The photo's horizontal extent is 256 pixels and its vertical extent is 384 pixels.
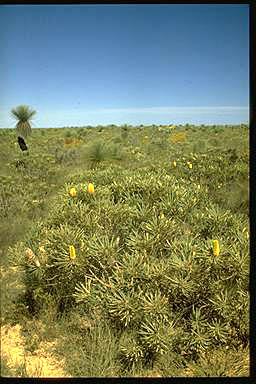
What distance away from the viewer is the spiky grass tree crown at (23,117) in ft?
43.8

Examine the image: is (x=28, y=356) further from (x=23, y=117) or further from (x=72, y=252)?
(x=23, y=117)

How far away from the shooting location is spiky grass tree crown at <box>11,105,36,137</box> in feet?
43.8

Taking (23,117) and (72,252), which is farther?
(23,117)

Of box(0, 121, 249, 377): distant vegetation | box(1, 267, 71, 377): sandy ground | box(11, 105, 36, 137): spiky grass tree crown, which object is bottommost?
box(1, 267, 71, 377): sandy ground

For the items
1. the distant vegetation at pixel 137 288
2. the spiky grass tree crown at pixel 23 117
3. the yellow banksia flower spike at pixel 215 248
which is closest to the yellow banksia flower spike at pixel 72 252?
the distant vegetation at pixel 137 288

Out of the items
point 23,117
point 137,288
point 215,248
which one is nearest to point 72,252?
point 137,288

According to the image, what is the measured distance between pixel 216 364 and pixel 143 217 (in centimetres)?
107

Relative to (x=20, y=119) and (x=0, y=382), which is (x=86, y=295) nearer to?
(x=0, y=382)

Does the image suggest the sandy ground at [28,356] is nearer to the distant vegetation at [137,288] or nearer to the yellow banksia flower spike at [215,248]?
the distant vegetation at [137,288]

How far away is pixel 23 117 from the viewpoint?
1354 centimetres

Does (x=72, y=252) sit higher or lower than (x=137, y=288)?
higher

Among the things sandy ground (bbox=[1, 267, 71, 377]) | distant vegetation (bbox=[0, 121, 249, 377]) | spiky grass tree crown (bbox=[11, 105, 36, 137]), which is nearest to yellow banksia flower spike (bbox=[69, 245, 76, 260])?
distant vegetation (bbox=[0, 121, 249, 377])

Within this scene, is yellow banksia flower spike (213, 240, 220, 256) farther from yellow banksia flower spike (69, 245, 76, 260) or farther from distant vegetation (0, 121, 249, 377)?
yellow banksia flower spike (69, 245, 76, 260)

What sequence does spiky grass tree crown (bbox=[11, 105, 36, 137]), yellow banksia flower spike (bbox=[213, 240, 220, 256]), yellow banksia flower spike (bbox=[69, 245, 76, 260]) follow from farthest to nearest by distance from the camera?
spiky grass tree crown (bbox=[11, 105, 36, 137]), yellow banksia flower spike (bbox=[69, 245, 76, 260]), yellow banksia flower spike (bbox=[213, 240, 220, 256])
